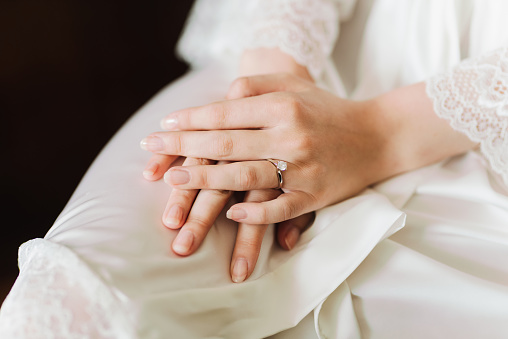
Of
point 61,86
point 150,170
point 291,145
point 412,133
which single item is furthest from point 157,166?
point 61,86

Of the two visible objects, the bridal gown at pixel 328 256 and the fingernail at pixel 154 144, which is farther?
the fingernail at pixel 154 144

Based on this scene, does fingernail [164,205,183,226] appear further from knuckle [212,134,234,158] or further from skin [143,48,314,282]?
knuckle [212,134,234,158]

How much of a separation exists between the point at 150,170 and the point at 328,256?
1.02 feet

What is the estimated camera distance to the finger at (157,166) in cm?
76

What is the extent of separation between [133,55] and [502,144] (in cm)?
147

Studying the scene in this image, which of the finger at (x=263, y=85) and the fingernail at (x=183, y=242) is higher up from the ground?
the finger at (x=263, y=85)

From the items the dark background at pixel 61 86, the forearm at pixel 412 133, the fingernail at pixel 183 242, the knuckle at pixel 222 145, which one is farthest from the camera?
the dark background at pixel 61 86

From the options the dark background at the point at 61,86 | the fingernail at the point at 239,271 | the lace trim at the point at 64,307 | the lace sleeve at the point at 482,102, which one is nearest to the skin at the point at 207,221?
the fingernail at the point at 239,271

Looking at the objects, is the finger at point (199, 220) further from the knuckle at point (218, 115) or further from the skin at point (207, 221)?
the knuckle at point (218, 115)

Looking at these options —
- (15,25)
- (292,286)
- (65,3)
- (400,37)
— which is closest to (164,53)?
(65,3)

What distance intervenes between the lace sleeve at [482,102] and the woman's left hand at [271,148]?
17cm

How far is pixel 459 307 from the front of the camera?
2.25 feet

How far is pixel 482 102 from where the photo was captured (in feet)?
2.62

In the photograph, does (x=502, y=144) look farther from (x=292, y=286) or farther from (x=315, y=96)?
(x=292, y=286)
